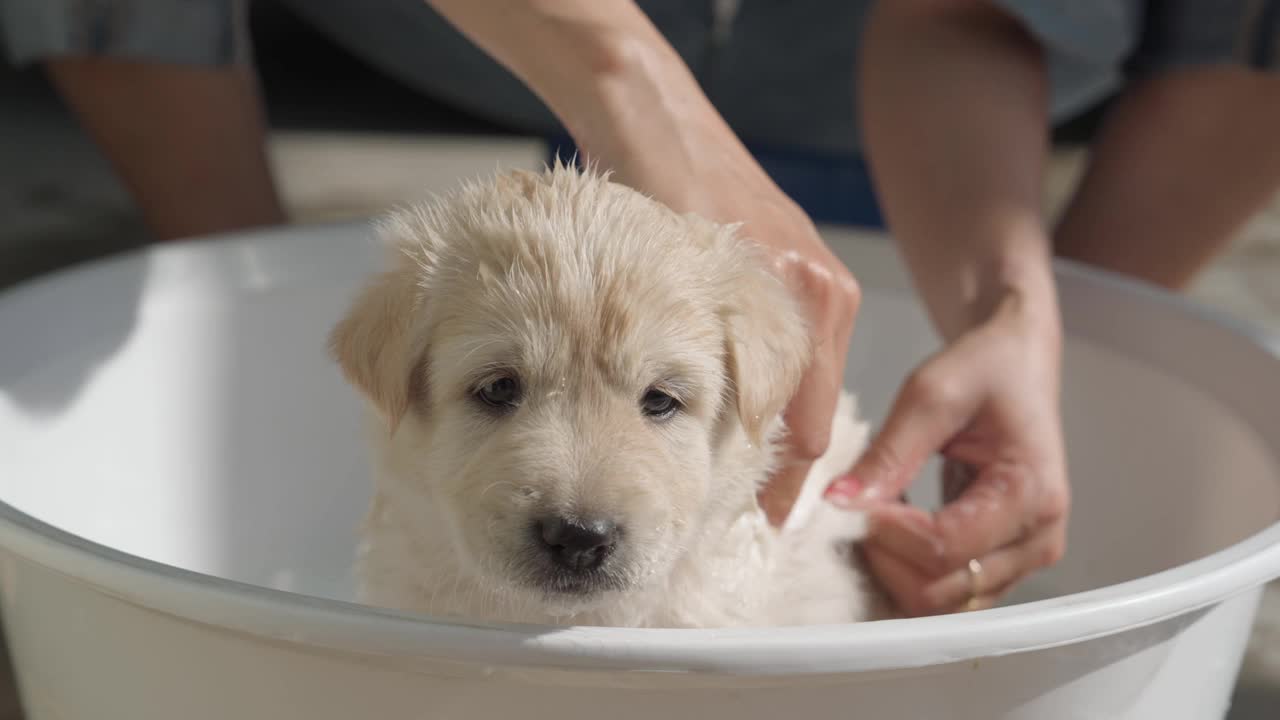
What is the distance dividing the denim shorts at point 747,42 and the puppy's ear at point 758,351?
1.19 m

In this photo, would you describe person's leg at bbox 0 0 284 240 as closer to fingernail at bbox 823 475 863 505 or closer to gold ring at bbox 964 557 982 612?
fingernail at bbox 823 475 863 505

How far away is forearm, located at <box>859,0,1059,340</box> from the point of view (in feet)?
6.88

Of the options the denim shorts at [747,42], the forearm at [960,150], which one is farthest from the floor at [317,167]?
the forearm at [960,150]

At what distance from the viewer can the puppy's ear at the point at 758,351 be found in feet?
4.57

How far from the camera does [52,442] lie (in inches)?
74.2

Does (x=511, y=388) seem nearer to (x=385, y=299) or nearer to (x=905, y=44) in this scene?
(x=385, y=299)

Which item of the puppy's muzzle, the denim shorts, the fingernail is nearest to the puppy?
the puppy's muzzle

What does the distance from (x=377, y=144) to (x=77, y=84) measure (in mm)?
2464

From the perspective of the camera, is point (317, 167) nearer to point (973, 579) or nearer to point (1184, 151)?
point (1184, 151)

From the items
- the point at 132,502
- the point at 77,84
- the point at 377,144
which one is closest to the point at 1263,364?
the point at 132,502

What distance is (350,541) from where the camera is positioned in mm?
2342

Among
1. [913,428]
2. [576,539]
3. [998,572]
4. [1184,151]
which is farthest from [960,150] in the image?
[576,539]

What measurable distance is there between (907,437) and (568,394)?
656 millimetres

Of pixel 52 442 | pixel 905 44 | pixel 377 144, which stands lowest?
pixel 377 144
